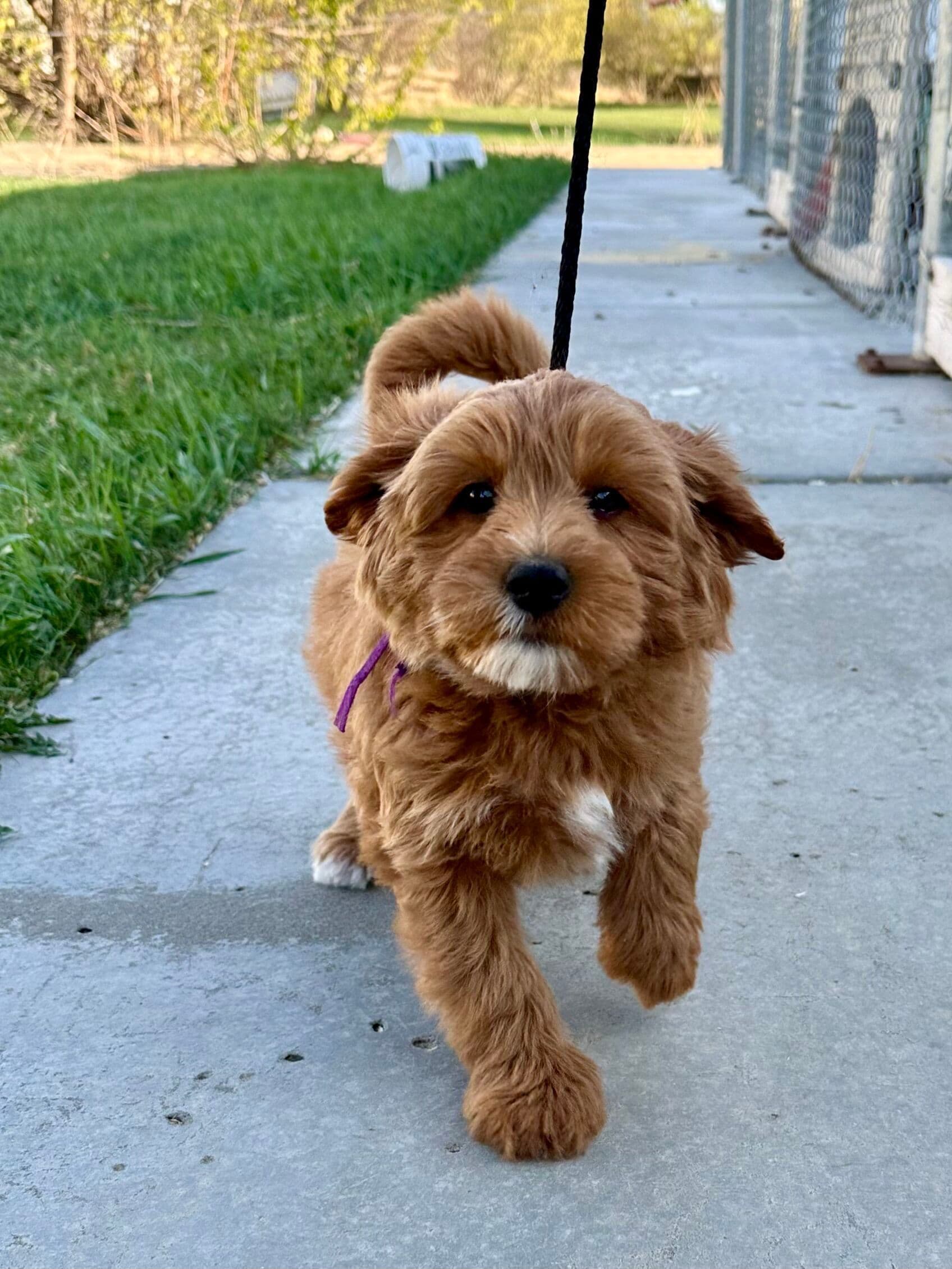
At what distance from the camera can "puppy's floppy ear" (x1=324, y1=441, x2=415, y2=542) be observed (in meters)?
2.36

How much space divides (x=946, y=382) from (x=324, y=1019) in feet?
16.5

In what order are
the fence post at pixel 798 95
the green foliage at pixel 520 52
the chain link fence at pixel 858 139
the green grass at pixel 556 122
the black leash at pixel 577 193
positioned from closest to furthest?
the black leash at pixel 577 193 < the chain link fence at pixel 858 139 < the fence post at pixel 798 95 < the green grass at pixel 556 122 < the green foliage at pixel 520 52

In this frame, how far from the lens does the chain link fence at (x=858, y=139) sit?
25.0 feet

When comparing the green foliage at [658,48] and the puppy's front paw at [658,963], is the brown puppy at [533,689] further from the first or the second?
the green foliage at [658,48]

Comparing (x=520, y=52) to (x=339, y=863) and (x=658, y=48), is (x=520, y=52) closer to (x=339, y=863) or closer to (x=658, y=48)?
(x=658, y=48)

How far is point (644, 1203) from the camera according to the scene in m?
2.02

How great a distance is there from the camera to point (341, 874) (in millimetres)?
2914

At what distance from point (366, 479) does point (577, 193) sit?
73 centimetres

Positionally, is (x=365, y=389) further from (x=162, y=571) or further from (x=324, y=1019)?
(x=162, y=571)

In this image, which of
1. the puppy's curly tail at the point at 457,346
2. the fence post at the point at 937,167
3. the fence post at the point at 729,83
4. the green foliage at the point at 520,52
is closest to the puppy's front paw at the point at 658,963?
the puppy's curly tail at the point at 457,346

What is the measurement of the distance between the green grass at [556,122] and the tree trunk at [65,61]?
704cm

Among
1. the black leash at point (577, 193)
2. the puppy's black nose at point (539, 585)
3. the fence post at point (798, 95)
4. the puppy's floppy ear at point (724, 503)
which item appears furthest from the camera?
the fence post at point (798, 95)

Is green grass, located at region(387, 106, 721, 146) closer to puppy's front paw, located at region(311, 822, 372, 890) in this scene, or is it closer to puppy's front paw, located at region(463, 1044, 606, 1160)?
puppy's front paw, located at region(311, 822, 372, 890)

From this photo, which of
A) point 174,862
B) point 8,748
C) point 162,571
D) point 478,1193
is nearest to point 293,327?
point 162,571
